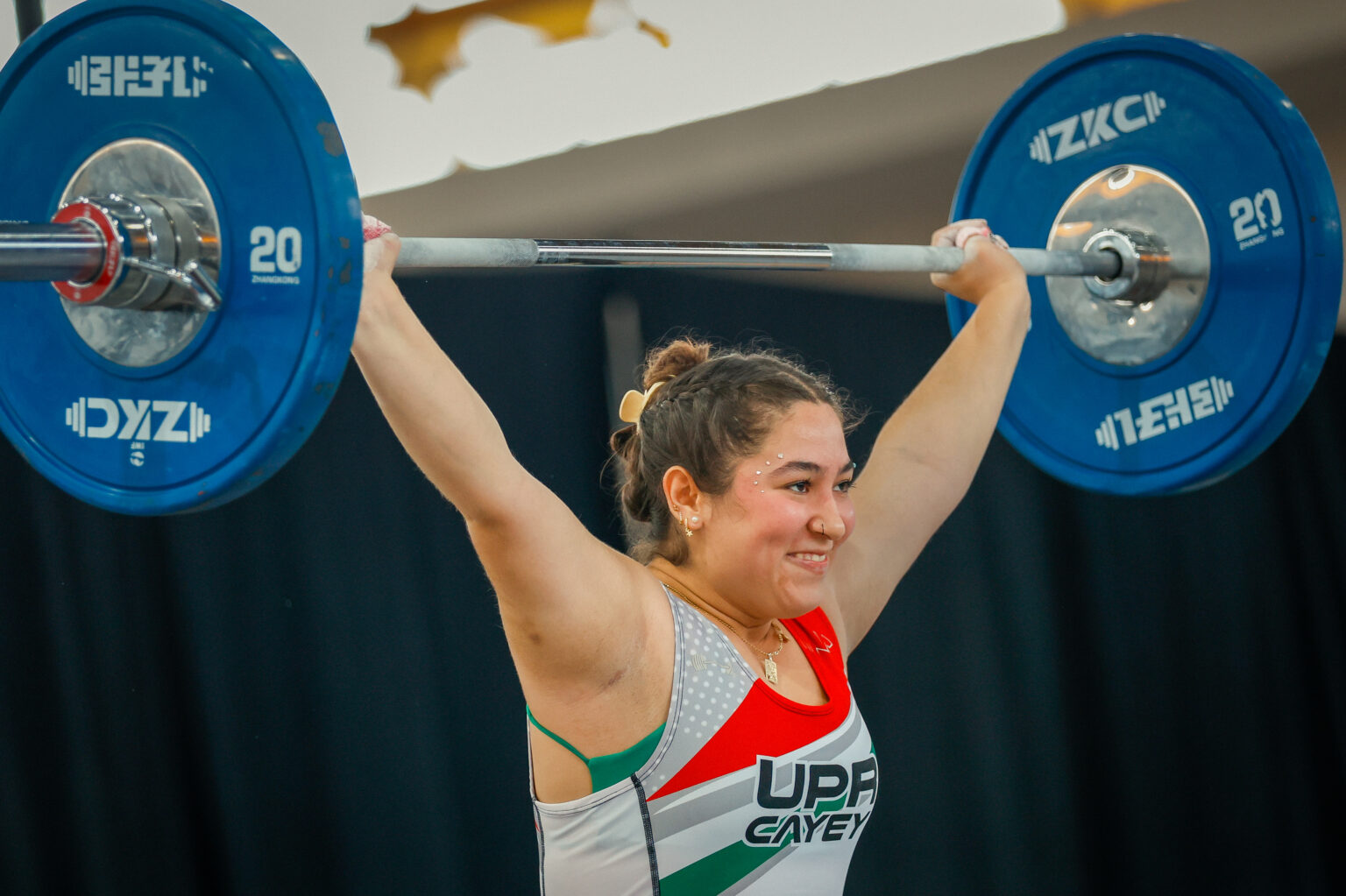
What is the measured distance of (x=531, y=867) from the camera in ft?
9.46

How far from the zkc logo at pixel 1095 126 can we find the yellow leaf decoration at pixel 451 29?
107 cm

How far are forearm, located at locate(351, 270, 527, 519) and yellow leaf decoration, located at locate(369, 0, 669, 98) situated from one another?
1.51 m

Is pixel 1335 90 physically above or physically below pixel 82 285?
above

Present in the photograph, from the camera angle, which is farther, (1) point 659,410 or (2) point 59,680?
(2) point 59,680

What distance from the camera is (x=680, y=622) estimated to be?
71.7 inches

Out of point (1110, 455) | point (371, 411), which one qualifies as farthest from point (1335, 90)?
point (371, 411)

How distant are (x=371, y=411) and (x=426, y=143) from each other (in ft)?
1.94

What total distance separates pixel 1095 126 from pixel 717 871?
1.47m

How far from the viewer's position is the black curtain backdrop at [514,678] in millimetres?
2508

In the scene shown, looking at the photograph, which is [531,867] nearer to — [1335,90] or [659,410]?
[659,410]

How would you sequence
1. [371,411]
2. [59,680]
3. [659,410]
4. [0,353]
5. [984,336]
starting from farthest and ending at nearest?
[371,411] < [59,680] < [984,336] < [659,410] < [0,353]

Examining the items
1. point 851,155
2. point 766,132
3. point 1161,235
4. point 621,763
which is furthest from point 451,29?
point 621,763

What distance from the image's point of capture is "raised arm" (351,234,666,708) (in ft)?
4.79

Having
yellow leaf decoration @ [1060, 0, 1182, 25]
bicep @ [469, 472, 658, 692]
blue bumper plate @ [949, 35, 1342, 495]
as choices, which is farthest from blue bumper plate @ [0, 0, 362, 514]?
yellow leaf decoration @ [1060, 0, 1182, 25]
